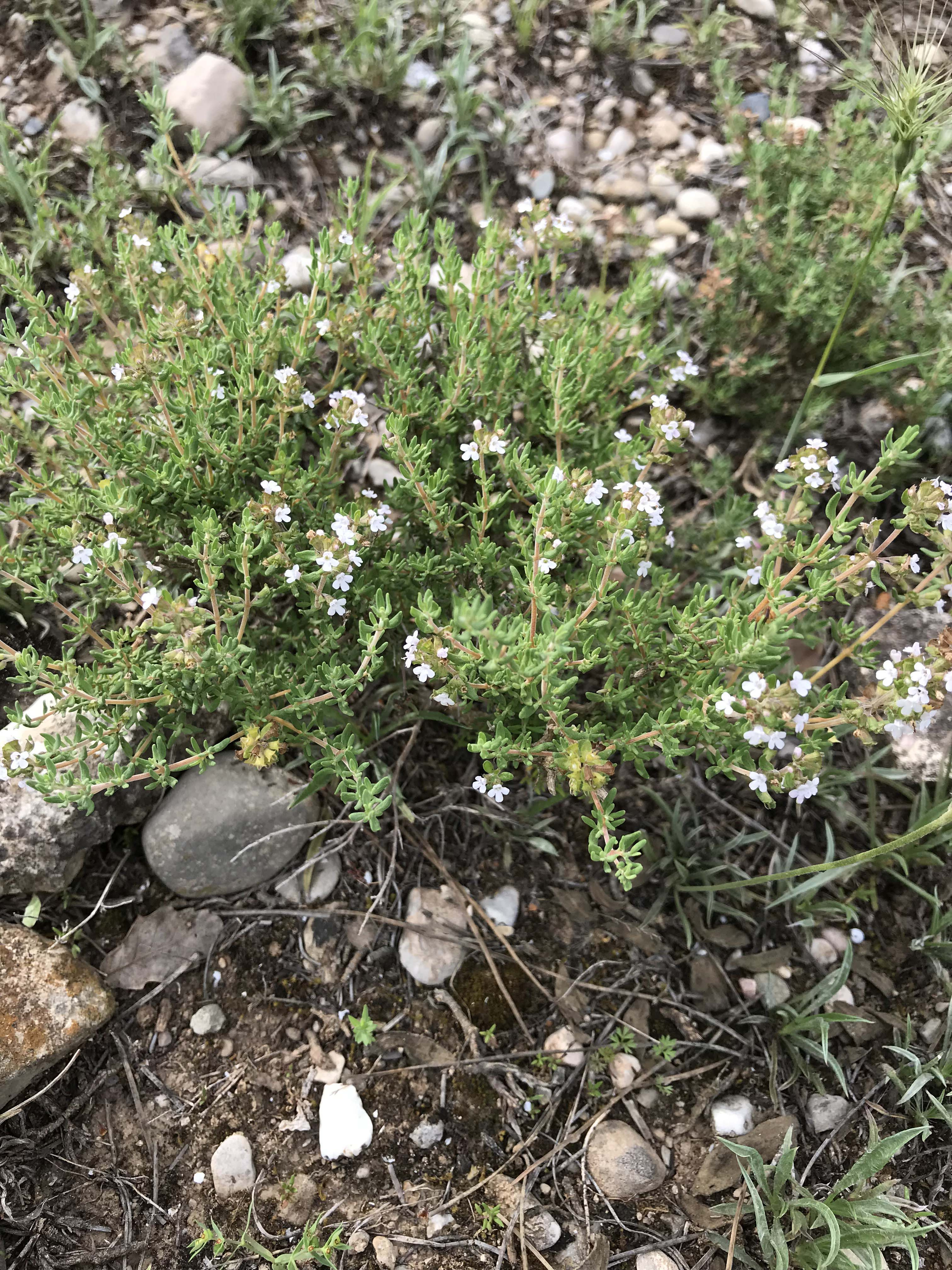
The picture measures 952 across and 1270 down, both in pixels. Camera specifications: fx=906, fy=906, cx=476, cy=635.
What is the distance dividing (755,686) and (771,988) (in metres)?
1.49

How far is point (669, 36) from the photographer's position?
5.26 meters

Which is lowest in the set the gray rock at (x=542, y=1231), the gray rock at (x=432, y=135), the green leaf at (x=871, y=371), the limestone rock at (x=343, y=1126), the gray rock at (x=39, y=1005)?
the gray rock at (x=542, y=1231)

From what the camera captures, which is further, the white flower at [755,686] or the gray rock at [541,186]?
the gray rock at [541,186]

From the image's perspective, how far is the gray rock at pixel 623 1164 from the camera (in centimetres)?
290

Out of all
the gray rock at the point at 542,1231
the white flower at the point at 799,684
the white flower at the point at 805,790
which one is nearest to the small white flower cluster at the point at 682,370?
the white flower at the point at 799,684

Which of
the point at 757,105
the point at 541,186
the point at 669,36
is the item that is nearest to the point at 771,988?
the point at 541,186

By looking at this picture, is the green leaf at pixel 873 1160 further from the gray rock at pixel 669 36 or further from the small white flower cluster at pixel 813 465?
the gray rock at pixel 669 36

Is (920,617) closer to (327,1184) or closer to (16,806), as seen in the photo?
(327,1184)

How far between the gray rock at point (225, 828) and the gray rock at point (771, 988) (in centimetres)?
174

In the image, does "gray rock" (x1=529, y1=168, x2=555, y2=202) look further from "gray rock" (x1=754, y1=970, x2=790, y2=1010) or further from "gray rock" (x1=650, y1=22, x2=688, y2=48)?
"gray rock" (x1=754, y1=970, x2=790, y2=1010)

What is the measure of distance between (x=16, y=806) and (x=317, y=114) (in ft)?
11.9

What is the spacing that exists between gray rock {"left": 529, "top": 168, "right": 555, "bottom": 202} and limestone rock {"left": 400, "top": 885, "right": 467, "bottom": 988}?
3.61 meters

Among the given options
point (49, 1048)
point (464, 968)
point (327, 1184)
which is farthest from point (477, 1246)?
point (49, 1048)

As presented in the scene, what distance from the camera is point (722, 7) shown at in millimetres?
5242
